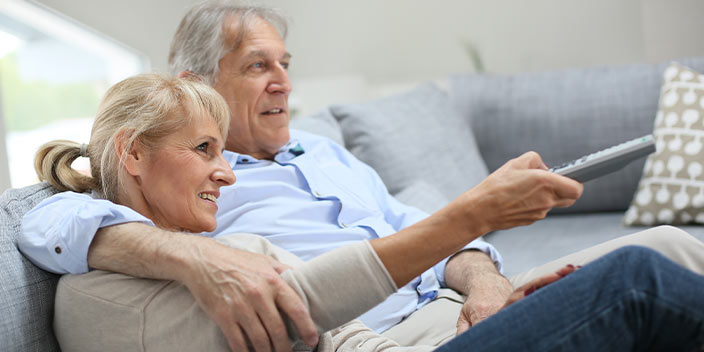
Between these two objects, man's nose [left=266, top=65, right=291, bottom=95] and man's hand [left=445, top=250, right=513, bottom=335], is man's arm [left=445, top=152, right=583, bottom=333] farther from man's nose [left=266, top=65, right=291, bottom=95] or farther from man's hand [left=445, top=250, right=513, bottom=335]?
man's nose [left=266, top=65, right=291, bottom=95]

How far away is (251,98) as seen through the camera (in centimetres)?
174

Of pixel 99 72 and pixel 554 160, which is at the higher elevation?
pixel 99 72

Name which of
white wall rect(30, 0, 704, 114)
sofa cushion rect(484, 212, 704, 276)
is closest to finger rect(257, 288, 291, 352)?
sofa cushion rect(484, 212, 704, 276)

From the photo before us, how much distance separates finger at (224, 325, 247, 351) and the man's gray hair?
36.7 inches

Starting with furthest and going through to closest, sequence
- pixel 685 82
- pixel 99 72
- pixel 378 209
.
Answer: pixel 99 72, pixel 685 82, pixel 378 209

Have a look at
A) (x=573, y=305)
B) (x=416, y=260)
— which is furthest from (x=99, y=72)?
(x=573, y=305)

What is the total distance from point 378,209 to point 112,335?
0.87 m

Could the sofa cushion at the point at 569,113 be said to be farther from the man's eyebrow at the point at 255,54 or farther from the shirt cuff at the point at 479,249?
the man's eyebrow at the point at 255,54

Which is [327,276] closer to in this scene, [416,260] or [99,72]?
[416,260]

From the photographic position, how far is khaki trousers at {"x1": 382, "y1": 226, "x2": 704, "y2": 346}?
3.64ft

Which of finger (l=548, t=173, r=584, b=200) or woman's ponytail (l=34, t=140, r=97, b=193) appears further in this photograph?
woman's ponytail (l=34, t=140, r=97, b=193)

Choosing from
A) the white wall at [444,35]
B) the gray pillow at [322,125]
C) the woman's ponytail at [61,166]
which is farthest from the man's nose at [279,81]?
the white wall at [444,35]

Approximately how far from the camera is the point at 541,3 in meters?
4.07

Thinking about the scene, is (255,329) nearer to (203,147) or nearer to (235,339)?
(235,339)
